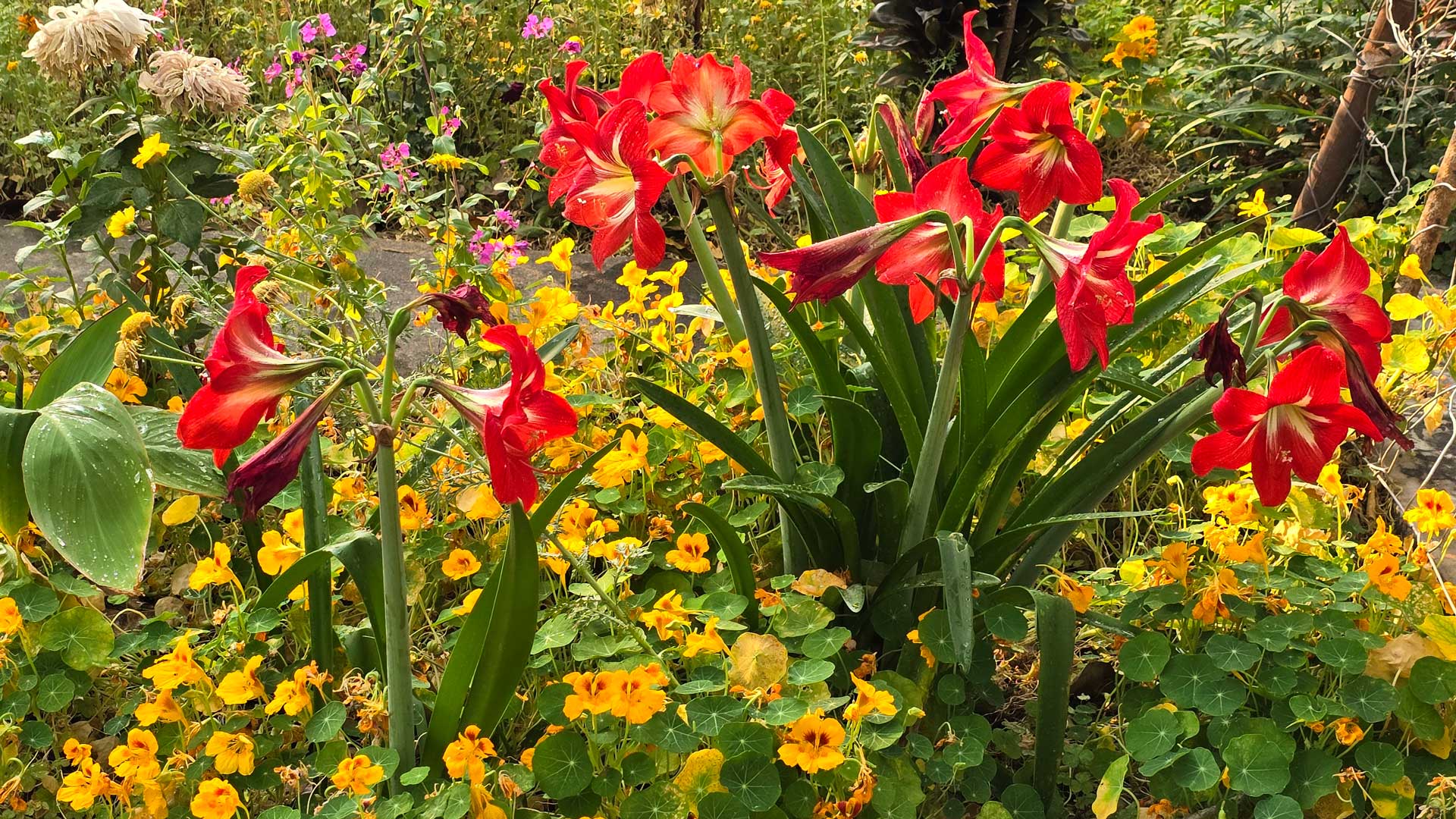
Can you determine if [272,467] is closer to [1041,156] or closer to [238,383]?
[238,383]

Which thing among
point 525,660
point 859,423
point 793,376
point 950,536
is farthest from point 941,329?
point 525,660

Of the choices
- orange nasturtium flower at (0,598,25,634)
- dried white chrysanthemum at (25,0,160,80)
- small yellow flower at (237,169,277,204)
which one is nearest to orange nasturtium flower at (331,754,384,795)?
orange nasturtium flower at (0,598,25,634)

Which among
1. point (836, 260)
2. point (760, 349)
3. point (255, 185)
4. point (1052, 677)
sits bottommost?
point (1052, 677)

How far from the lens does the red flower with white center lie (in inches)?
60.0

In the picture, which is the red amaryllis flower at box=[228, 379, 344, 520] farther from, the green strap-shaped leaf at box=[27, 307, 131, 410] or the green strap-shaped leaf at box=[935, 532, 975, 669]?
the green strap-shaped leaf at box=[27, 307, 131, 410]

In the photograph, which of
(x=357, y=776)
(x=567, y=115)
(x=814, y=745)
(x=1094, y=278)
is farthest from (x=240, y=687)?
(x=1094, y=278)

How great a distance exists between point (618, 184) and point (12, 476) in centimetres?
101

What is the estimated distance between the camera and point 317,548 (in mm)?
1749

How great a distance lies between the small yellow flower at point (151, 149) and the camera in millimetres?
2404

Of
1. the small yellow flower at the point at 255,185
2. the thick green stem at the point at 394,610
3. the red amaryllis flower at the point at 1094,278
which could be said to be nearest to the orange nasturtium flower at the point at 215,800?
the thick green stem at the point at 394,610

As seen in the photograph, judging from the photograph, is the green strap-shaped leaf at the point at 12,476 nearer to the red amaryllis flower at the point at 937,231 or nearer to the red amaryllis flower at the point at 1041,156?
the red amaryllis flower at the point at 937,231

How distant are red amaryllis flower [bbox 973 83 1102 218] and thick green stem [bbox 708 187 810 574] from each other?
0.33 meters

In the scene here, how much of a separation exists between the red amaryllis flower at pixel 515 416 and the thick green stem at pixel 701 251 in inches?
17.5

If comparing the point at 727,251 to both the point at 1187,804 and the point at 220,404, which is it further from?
the point at 1187,804
